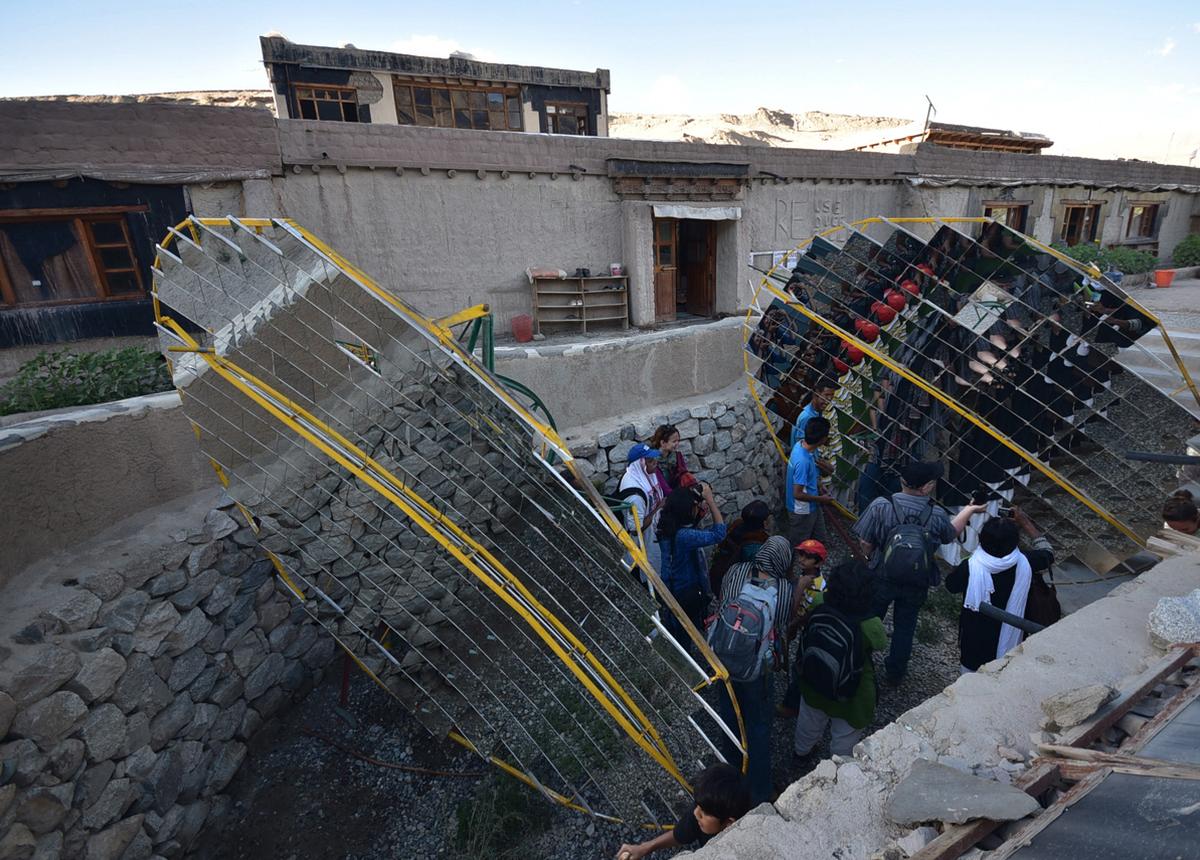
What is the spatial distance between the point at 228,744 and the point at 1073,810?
14.4ft

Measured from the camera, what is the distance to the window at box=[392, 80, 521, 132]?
11.9 m

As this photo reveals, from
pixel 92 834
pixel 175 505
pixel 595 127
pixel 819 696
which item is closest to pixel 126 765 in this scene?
pixel 92 834

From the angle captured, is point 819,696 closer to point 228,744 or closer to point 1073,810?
point 1073,810

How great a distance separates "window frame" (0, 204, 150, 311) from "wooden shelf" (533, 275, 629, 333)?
194 inches

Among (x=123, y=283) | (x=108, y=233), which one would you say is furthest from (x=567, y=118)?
(x=123, y=283)

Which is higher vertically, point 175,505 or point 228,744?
point 175,505

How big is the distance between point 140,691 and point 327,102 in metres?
11.9

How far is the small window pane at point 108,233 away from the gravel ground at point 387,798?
5762 millimetres

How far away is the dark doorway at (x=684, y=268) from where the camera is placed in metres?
10.4

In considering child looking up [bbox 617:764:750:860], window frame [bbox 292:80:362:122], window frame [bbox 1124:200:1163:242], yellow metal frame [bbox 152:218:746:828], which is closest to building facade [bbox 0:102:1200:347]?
window frame [bbox 1124:200:1163:242]

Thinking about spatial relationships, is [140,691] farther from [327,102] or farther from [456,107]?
[456,107]

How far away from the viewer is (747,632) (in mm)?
3053

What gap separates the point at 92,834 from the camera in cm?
291

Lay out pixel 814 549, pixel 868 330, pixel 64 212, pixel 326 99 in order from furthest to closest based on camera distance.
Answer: pixel 326 99 < pixel 64 212 < pixel 868 330 < pixel 814 549
